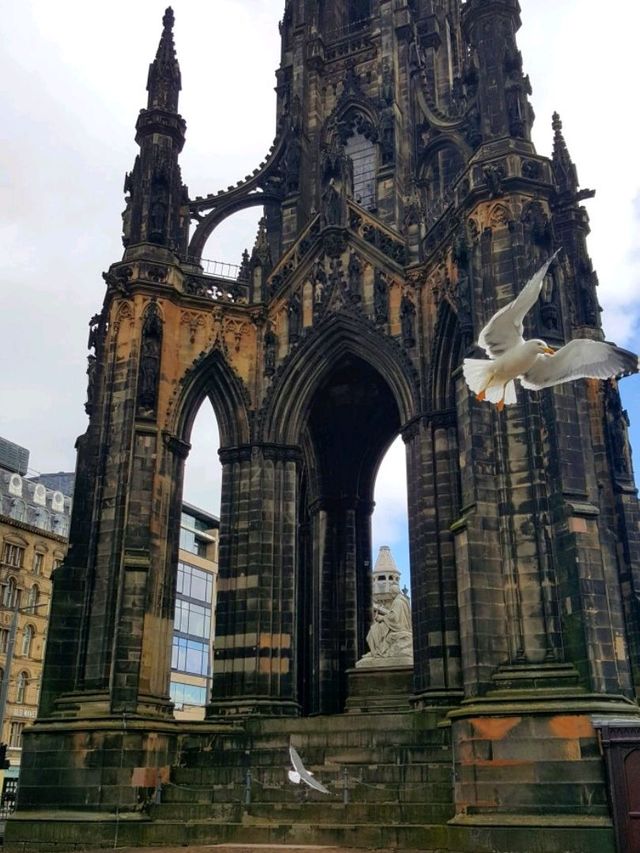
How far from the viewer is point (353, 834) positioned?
1552 cm

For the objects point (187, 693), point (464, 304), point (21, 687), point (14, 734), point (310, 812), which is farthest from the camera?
point (187, 693)

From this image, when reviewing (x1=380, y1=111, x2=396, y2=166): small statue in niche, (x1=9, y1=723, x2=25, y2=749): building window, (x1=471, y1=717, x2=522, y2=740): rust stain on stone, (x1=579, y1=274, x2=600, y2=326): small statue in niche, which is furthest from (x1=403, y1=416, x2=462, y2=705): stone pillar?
(x1=9, y1=723, x2=25, y2=749): building window

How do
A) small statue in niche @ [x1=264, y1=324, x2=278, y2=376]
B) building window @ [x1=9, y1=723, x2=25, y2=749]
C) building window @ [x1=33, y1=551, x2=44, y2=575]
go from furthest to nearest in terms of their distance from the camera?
building window @ [x1=33, y1=551, x2=44, y2=575], building window @ [x1=9, y1=723, x2=25, y2=749], small statue in niche @ [x1=264, y1=324, x2=278, y2=376]

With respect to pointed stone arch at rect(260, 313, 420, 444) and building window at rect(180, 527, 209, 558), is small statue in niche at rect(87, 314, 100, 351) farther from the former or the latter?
building window at rect(180, 527, 209, 558)

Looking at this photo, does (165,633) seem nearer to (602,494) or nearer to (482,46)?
(602,494)

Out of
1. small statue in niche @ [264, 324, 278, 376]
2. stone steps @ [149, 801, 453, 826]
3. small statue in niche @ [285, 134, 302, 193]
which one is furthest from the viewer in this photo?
small statue in niche @ [285, 134, 302, 193]

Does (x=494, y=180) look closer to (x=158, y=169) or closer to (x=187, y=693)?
(x=158, y=169)

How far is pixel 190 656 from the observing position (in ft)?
204

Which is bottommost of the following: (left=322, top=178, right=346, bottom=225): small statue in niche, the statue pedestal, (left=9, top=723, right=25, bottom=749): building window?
the statue pedestal

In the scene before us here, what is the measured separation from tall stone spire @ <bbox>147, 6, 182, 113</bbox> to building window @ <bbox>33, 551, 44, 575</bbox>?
3465 cm

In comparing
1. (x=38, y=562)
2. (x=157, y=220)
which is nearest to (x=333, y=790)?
(x=157, y=220)

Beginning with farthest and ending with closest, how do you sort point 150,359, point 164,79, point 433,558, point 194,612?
point 194,612 → point 164,79 → point 150,359 → point 433,558

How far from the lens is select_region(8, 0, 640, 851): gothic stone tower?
15.7 m

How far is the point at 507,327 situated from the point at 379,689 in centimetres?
1240
